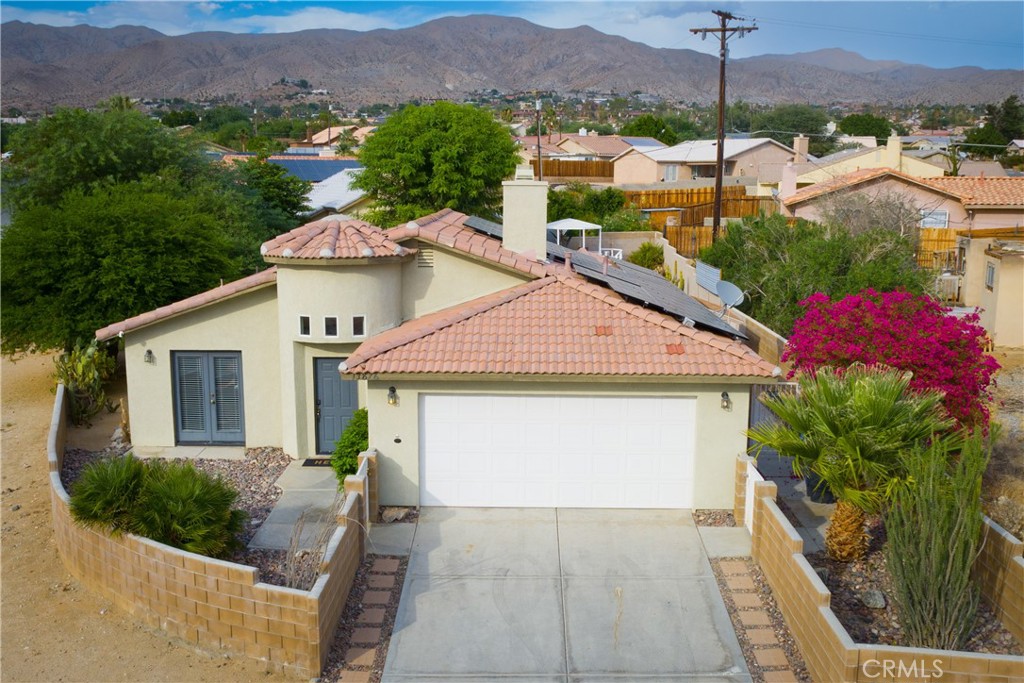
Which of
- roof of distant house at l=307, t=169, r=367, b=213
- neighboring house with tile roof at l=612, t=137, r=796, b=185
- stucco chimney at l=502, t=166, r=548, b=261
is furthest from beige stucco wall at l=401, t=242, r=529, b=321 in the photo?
neighboring house with tile roof at l=612, t=137, r=796, b=185

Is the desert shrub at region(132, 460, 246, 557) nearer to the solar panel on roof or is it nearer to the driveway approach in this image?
the driveway approach

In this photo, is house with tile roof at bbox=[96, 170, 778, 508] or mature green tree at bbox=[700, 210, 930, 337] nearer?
house with tile roof at bbox=[96, 170, 778, 508]

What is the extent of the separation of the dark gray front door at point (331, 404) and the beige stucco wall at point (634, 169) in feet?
186

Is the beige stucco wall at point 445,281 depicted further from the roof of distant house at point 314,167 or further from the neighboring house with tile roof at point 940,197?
the roof of distant house at point 314,167

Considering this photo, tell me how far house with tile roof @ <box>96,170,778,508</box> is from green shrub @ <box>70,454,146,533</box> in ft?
11.8

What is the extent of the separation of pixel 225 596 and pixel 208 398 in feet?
26.3

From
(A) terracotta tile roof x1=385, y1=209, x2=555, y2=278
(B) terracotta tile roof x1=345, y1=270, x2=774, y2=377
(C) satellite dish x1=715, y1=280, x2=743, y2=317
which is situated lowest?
(B) terracotta tile roof x1=345, y1=270, x2=774, y2=377

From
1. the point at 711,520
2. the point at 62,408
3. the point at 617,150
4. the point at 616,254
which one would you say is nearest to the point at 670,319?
the point at 711,520

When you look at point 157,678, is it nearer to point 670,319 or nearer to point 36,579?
point 36,579

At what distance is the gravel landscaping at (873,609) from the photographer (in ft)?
37.3

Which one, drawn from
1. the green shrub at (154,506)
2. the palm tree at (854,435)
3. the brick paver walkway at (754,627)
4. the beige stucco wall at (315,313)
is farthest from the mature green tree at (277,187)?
the palm tree at (854,435)

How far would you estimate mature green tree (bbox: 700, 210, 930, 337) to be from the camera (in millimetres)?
23906

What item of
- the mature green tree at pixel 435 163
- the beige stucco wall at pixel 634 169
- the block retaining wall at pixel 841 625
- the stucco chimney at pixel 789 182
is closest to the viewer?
the block retaining wall at pixel 841 625

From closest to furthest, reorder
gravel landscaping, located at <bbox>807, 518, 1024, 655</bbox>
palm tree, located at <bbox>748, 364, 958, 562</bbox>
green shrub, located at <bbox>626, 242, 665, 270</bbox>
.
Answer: gravel landscaping, located at <bbox>807, 518, 1024, 655</bbox>
palm tree, located at <bbox>748, 364, 958, 562</bbox>
green shrub, located at <bbox>626, 242, 665, 270</bbox>
